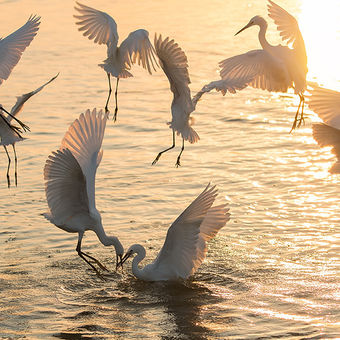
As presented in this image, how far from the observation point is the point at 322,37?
24219 mm

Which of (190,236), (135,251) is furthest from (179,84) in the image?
(135,251)

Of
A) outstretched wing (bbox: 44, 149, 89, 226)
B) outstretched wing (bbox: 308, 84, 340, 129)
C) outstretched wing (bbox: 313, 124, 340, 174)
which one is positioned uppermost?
outstretched wing (bbox: 308, 84, 340, 129)

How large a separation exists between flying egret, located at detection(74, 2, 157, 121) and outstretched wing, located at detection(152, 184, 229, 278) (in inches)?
78.6

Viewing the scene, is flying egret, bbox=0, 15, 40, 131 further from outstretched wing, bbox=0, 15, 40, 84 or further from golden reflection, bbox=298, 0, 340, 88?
golden reflection, bbox=298, 0, 340, 88

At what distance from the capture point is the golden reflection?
20.9m

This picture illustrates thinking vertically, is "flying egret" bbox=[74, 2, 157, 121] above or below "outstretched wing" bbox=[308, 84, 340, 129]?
above

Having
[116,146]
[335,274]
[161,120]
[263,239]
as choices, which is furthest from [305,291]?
[161,120]

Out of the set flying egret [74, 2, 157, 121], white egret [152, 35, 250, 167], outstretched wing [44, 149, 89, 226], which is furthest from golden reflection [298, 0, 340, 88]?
outstretched wing [44, 149, 89, 226]

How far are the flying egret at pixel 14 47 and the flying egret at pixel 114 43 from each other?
2.43 feet

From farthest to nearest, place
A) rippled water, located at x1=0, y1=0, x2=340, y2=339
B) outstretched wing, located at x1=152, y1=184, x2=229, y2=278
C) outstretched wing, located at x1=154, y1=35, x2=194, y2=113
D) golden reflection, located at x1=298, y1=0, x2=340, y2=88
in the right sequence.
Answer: golden reflection, located at x1=298, y1=0, x2=340, y2=88
rippled water, located at x1=0, y1=0, x2=340, y2=339
outstretched wing, located at x1=152, y1=184, x2=229, y2=278
outstretched wing, located at x1=154, y1=35, x2=194, y2=113

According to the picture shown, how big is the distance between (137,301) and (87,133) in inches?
83.9

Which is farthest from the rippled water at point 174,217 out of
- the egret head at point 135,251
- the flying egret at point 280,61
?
the flying egret at point 280,61

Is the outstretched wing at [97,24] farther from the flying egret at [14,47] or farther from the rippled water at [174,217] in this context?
the rippled water at [174,217]

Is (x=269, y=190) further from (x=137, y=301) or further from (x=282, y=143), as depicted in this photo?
(x=137, y=301)
